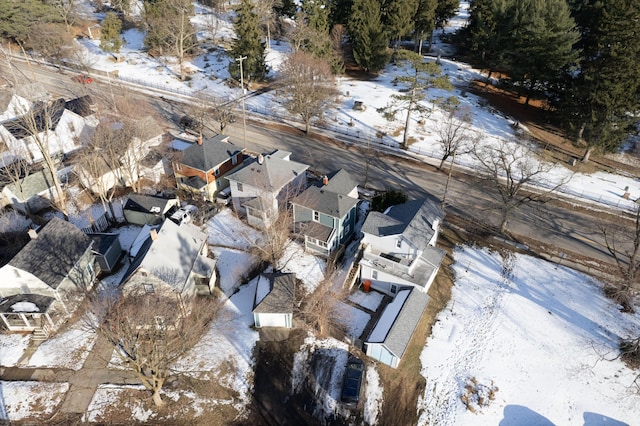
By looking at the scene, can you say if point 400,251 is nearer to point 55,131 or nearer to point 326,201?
point 326,201

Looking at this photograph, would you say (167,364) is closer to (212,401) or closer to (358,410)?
(212,401)

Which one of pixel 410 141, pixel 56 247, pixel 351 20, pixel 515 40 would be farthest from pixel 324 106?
pixel 56 247

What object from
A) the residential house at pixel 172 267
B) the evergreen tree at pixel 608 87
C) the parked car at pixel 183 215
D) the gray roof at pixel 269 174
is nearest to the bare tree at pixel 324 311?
the residential house at pixel 172 267

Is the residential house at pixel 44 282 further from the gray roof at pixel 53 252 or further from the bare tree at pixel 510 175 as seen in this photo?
the bare tree at pixel 510 175

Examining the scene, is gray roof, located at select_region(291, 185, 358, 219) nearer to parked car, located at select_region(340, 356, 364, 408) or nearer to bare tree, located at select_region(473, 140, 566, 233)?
parked car, located at select_region(340, 356, 364, 408)

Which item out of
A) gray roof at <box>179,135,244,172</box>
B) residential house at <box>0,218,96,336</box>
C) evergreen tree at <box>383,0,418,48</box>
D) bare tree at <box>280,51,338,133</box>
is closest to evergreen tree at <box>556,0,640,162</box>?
evergreen tree at <box>383,0,418,48</box>

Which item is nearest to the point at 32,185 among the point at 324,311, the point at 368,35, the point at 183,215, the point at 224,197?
the point at 183,215
